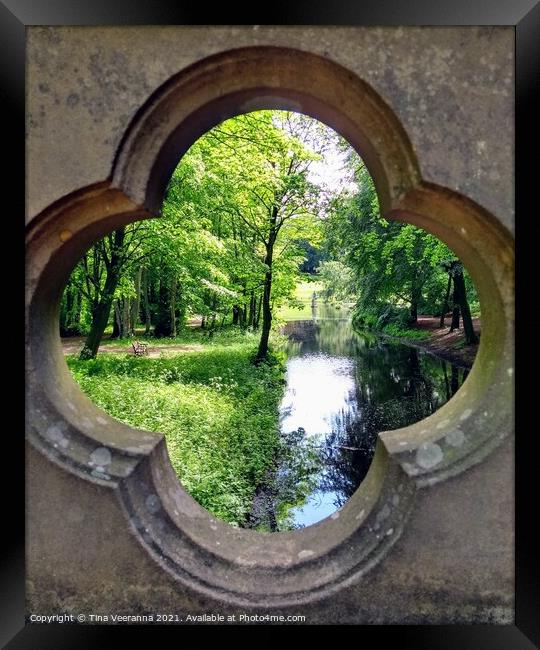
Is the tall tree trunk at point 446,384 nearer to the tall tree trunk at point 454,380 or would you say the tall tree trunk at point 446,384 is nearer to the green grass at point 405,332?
the tall tree trunk at point 454,380

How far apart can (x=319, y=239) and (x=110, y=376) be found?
8.72m

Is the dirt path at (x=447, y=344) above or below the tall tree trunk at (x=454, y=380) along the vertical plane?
above

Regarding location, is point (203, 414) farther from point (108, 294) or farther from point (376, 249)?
point (376, 249)

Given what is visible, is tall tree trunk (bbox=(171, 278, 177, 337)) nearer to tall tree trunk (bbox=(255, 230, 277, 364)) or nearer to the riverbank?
tall tree trunk (bbox=(255, 230, 277, 364))

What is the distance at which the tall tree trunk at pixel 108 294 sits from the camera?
28.5 feet

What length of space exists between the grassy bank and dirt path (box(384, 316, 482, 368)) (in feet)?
21.3

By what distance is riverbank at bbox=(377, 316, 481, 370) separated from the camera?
13.9 m

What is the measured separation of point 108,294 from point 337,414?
5.70 metres

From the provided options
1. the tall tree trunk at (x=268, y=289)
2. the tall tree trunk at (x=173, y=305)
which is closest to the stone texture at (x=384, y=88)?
the tall tree trunk at (x=268, y=289)

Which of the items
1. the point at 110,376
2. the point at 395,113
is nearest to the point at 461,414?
the point at 395,113

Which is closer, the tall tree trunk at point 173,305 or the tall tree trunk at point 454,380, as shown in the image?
the tall tree trunk at point 454,380

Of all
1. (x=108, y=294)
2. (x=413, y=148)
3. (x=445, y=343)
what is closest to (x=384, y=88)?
(x=413, y=148)

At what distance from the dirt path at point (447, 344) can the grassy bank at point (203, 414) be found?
21.3 feet

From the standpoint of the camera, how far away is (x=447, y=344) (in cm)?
1634
